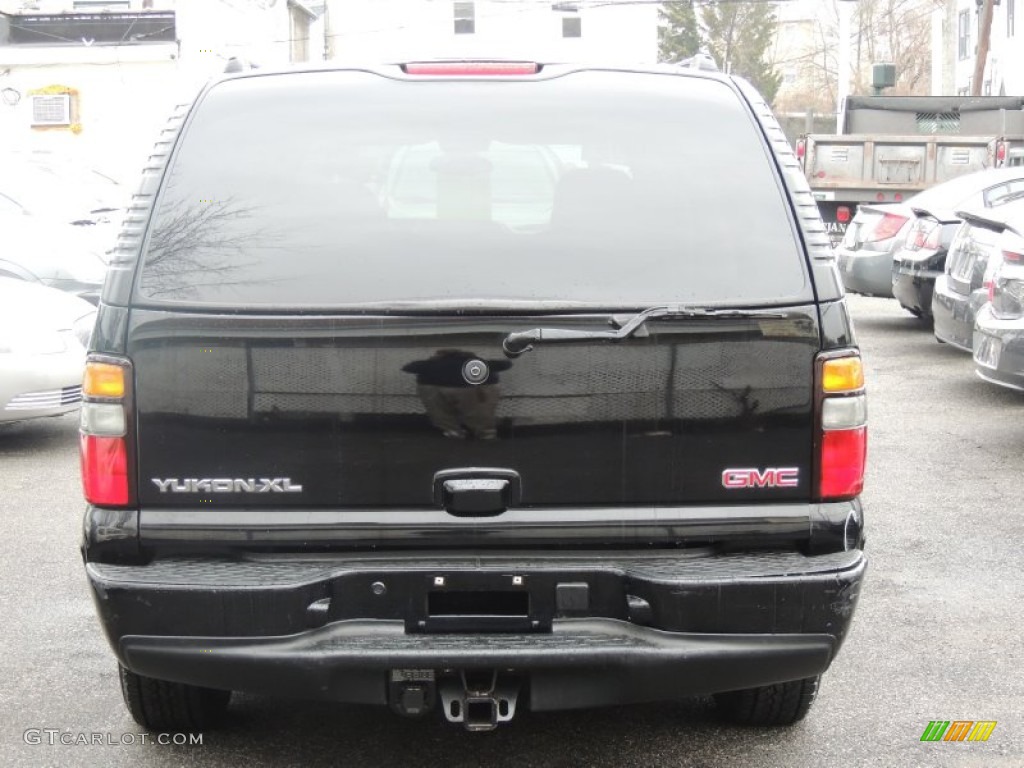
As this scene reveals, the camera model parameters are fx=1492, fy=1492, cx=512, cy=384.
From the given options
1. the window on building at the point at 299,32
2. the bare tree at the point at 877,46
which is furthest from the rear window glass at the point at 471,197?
the bare tree at the point at 877,46

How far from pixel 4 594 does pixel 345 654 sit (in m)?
3.02

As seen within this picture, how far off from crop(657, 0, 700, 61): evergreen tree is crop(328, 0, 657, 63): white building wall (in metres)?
19.5

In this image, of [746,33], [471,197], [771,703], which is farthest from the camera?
[746,33]

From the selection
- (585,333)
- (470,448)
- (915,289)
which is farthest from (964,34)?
(470,448)

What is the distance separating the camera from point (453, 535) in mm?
3607

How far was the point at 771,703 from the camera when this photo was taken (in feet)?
14.5

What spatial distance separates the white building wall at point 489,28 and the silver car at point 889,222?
39588 millimetres

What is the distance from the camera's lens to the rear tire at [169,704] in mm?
4219

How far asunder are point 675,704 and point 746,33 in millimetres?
73222

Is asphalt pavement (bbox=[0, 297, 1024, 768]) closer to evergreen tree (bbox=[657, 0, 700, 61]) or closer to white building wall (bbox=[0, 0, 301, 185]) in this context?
white building wall (bbox=[0, 0, 301, 185])

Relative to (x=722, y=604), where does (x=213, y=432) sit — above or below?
above

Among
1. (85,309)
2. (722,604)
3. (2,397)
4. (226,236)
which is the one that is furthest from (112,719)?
(85,309)

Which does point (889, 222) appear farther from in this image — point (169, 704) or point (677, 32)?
point (677, 32)

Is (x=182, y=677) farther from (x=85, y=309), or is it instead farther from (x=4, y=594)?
(x=85, y=309)
